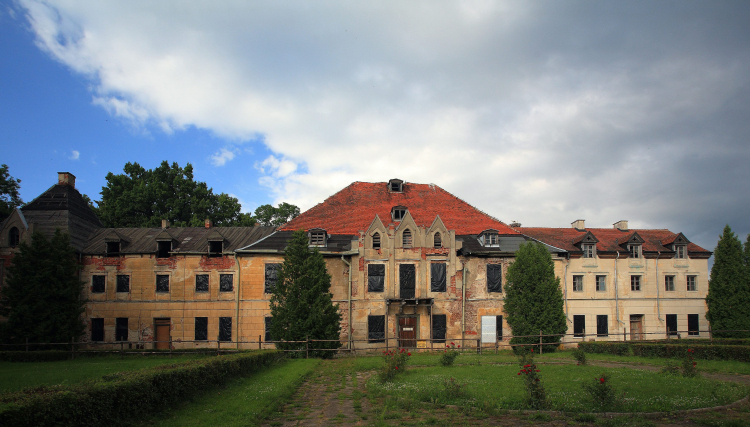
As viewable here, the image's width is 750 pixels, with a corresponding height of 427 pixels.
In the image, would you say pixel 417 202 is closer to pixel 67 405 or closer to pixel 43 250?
pixel 43 250

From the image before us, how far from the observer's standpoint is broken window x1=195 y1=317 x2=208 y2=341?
3472 cm

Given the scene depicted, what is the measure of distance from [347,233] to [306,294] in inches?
354

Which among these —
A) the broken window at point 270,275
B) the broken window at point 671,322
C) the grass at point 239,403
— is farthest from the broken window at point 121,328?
the broken window at point 671,322

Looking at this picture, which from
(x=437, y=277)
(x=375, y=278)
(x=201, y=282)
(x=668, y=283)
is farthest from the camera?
(x=668, y=283)

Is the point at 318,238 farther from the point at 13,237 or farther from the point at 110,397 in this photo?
the point at 110,397

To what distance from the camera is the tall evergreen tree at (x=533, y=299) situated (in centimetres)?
3055

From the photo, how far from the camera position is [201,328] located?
34.9 m

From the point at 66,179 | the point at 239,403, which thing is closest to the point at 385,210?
the point at 239,403

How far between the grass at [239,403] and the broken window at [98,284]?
23.8 metres

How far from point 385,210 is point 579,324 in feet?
60.3

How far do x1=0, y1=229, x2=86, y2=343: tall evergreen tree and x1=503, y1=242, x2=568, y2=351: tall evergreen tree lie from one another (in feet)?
103

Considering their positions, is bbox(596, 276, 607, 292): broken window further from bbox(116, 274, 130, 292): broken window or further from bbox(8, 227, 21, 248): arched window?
bbox(8, 227, 21, 248): arched window

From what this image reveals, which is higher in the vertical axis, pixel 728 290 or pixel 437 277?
pixel 437 277

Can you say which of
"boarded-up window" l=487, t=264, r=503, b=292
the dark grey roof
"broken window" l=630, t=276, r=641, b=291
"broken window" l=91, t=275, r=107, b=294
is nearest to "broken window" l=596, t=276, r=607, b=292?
"broken window" l=630, t=276, r=641, b=291
